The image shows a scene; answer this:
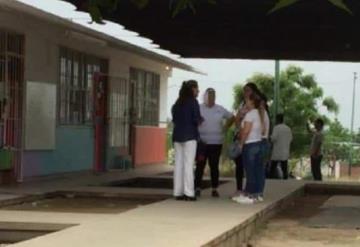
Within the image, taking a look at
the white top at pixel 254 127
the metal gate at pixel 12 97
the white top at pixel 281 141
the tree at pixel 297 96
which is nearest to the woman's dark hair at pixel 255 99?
the white top at pixel 254 127

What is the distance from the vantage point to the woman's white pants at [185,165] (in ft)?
36.6

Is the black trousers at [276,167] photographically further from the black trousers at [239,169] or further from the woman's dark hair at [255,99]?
the woman's dark hair at [255,99]

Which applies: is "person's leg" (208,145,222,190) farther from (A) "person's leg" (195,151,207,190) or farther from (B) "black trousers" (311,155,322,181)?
(B) "black trousers" (311,155,322,181)

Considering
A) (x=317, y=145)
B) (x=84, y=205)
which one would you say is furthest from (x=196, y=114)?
(x=317, y=145)

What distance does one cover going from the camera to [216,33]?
1869 cm

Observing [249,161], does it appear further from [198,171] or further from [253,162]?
[198,171]

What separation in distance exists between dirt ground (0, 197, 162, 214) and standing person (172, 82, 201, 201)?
0.96 m

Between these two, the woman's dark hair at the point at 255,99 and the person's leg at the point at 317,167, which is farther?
the person's leg at the point at 317,167

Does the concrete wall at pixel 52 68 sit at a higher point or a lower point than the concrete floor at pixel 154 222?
higher

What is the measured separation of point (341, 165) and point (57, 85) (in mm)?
22367

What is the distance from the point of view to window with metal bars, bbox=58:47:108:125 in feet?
56.3

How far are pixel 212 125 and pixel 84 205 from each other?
2.18m

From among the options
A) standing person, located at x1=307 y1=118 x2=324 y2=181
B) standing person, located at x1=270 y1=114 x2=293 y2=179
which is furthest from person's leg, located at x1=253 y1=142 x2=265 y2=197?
standing person, located at x1=307 y1=118 x2=324 y2=181

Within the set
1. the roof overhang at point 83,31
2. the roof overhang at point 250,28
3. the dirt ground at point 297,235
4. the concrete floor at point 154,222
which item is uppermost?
the roof overhang at point 250,28
